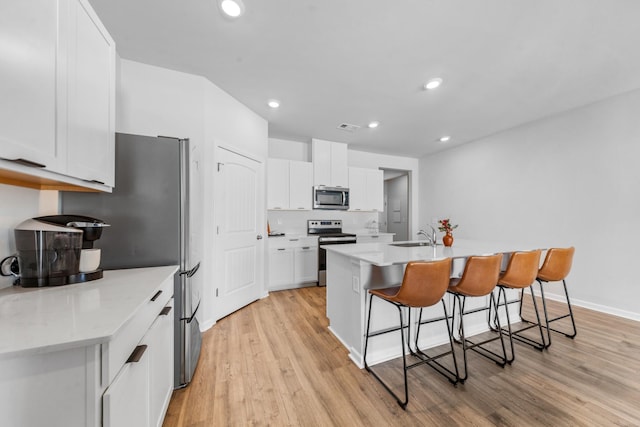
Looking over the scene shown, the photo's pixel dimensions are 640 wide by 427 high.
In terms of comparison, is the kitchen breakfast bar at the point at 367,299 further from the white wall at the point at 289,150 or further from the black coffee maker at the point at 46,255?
the white wall at the point at 289,150

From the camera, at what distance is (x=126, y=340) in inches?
34.7

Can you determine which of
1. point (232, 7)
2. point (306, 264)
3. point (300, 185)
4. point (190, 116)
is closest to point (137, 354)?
point (232, 7)

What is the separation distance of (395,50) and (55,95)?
2331mm

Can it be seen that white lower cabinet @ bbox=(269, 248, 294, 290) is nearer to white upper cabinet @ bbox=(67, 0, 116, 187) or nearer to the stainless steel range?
the stainless steel range

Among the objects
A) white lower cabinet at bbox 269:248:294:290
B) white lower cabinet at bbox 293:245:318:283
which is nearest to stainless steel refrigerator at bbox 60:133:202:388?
white lower cabinet at bbox 269:248:294:290

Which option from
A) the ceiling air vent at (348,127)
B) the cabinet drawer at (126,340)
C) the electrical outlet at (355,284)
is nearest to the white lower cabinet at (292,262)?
the ceiling air vent at (348,127)

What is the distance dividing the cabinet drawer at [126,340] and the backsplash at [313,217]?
3.20m

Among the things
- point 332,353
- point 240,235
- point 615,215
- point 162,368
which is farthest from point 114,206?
point 615,215

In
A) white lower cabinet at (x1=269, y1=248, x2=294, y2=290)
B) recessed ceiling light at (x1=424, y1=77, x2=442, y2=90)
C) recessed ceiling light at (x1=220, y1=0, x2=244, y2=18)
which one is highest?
recessed ceiling light at (x1=220, y1=0, x2=244, y2=18)

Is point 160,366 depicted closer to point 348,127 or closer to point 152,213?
point 152,213

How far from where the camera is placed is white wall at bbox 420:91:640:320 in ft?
9.42

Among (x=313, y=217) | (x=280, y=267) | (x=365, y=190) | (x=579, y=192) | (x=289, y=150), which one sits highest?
(x=289, y=150)

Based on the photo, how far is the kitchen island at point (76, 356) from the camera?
2.10 ft

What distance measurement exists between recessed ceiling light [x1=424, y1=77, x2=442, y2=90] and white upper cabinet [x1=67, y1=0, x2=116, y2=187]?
279 cm
